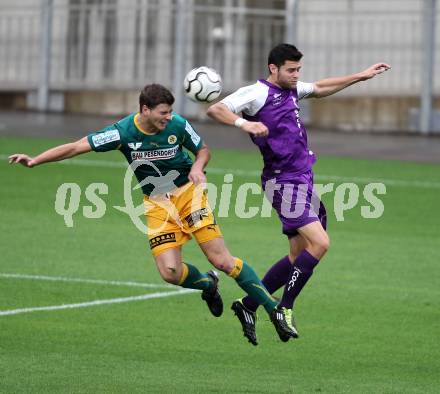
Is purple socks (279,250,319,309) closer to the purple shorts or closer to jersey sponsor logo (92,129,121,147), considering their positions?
the purple shorts

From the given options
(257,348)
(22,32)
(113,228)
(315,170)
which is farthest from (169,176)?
(22,32)

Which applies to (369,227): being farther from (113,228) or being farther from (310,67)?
(310,67)

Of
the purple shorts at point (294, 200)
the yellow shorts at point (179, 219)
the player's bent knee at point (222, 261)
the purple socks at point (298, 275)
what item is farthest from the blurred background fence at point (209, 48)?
the player's bent knee at point (222, 261)

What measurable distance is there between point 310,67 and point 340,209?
9.56m

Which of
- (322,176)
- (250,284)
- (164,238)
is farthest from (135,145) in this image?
(322,176)

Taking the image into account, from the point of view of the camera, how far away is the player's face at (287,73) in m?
11.9

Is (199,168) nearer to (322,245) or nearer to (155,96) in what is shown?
(155,96)

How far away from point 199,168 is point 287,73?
1361 millimetres

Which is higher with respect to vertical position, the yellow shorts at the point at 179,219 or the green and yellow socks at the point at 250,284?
the yellow shorts at the point at 179,219

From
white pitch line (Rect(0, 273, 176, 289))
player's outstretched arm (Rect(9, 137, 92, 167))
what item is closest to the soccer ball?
player's outstretched arm (Rect(9, 137, 92, 167))

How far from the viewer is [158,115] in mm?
11422

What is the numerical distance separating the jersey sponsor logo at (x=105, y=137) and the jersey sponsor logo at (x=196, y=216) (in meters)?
1.01

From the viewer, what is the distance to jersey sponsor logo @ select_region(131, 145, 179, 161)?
1179cm

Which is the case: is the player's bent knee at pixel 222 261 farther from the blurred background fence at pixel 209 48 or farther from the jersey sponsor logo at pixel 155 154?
the blurred background fence at pixel 209 48
